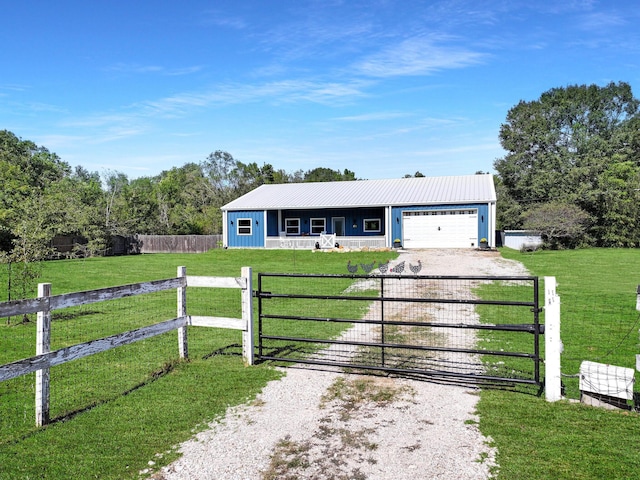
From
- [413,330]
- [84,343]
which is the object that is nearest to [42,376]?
[84,343]

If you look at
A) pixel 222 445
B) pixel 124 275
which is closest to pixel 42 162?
pixel 124 275

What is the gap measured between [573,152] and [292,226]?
28163mm

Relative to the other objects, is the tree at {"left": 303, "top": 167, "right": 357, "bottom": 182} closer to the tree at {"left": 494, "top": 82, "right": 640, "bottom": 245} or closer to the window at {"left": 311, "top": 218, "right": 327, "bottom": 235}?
the tree at {"left": 494, "top": 82, "right": 640, "bottom": 245}

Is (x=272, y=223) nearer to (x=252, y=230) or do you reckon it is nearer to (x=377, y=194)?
(x=252, y=230)

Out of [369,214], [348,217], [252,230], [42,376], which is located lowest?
[42,376]

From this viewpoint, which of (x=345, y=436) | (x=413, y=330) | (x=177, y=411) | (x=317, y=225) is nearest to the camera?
(x=345, y=436)

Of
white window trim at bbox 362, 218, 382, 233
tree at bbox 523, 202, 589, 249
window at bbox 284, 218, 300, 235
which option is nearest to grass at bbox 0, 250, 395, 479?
white window trim at bbox 362, 218, 382, 233

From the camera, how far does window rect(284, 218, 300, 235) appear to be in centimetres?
3294

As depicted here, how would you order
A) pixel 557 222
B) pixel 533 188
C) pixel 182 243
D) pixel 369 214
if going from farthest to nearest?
pixel 533 188
pixel 182 243
pixel 369 214
pixel 557 222

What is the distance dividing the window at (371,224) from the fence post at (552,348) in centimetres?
2585

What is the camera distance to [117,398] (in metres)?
5.36

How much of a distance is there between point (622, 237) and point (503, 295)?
25.1 metres

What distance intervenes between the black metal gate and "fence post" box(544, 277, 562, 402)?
0.15 meters

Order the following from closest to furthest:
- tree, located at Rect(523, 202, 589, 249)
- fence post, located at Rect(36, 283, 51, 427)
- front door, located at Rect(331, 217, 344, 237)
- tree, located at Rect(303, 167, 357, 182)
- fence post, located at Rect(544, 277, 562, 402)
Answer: fence post, located at Rect(36, 283, 51, 427) < fence post, located at Rect(544, 277, 562, 402) < tree, located at Rect(523, 202, 589, 249) < front door, located at Rect(331, 217, 344, 237) < tree, located at Rect(303, 167, 357, 182)
